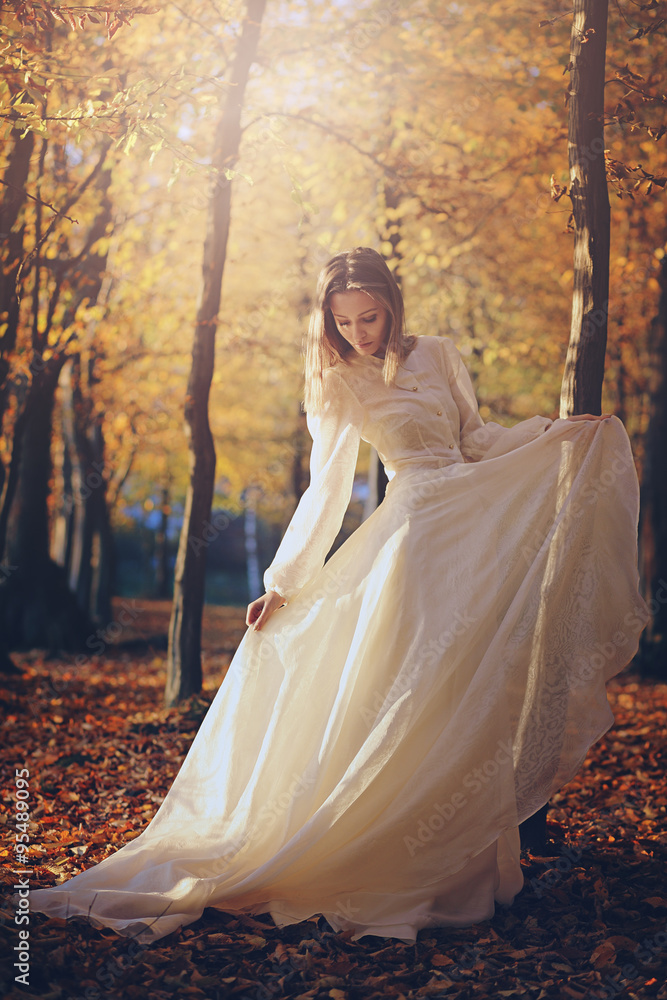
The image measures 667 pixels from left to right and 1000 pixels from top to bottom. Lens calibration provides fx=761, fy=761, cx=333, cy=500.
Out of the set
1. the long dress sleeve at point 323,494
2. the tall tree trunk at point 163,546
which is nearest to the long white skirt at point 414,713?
the long dress sleeve at point 323,494

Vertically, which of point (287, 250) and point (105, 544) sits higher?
point (287, 250)

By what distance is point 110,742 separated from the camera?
585 centimetres

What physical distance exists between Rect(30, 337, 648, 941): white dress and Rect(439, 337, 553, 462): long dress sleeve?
4 cm

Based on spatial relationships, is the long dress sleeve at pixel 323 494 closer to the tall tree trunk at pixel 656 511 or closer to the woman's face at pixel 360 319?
the woman's face at pixel 360 319

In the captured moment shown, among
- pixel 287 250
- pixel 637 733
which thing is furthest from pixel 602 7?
pixel 287 250

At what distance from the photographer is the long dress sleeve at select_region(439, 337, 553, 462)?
141 inches

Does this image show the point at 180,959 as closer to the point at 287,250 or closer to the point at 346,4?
the point at 346,4

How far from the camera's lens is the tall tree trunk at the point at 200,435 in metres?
6.11

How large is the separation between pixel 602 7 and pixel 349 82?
5.68m

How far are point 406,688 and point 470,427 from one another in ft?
4.30

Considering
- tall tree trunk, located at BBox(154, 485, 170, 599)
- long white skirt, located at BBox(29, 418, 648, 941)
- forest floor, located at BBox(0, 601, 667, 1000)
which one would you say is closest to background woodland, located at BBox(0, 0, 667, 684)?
long white skirt, located at BBox(29, 418, 648, 941)

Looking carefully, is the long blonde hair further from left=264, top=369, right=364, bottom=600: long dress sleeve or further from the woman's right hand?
the woman's right hand

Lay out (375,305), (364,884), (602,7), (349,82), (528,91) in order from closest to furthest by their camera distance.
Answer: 1. (364,884)
2. (375,305)
3. (602,7)
4. (528,91)
5. (349,82)

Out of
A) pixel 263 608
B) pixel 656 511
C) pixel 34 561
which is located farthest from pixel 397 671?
pixel 34 561
